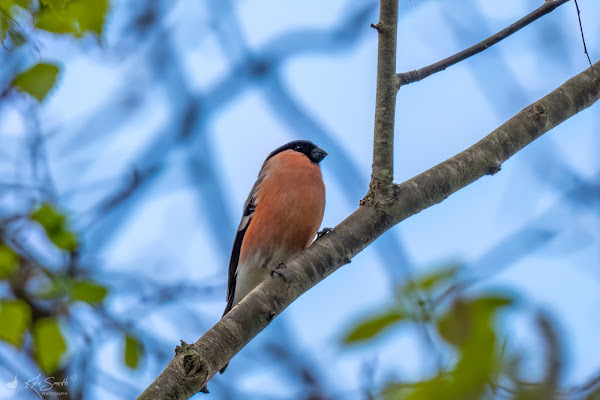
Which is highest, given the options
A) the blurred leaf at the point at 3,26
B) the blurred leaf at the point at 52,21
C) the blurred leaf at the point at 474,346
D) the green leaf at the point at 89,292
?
the blurred leaf at the point at 52,21

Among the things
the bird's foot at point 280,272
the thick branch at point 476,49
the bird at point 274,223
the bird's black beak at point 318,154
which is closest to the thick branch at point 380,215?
the bird's foot at point 280,272

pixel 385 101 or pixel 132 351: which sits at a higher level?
pixel 385 101

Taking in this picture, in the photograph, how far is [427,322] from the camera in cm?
135

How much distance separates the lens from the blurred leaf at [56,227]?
3100mm

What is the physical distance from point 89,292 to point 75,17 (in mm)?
1289

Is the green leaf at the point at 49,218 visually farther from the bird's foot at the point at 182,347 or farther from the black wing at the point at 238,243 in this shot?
the black wing at the point at 238,243

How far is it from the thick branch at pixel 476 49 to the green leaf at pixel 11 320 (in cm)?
212

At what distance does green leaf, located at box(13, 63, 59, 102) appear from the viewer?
2.70 m

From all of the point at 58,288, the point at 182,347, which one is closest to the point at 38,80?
the point at 58,288

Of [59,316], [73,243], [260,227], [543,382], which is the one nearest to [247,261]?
[260,227]

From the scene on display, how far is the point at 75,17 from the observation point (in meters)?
2.64

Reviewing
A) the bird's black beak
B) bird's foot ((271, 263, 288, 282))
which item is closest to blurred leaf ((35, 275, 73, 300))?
bird's foot ((271, 263, 288, 282))

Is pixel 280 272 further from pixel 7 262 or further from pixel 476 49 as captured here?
pixel 476 49

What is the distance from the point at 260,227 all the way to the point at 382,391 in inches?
140
